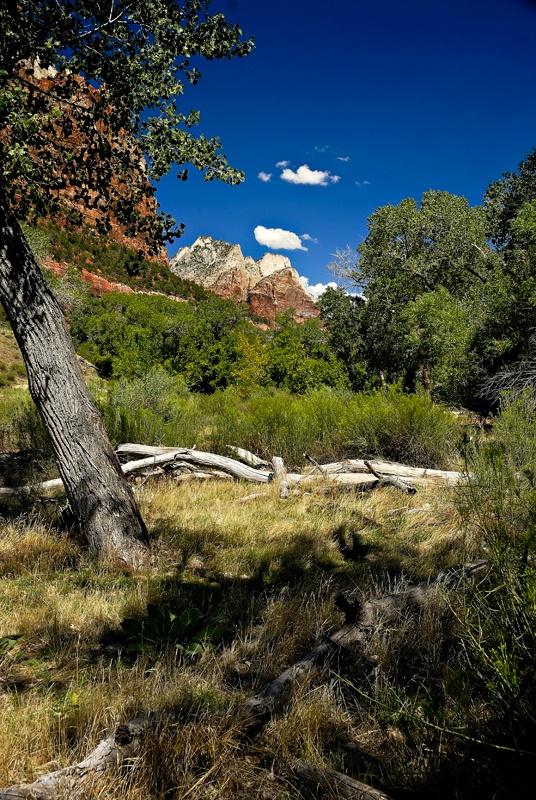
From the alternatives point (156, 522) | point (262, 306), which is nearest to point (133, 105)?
point (156, 522)

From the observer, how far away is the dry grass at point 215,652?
1651 mm

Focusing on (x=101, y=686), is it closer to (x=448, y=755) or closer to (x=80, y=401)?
(x=448, y=755)

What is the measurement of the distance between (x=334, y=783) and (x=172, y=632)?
4.75 feet

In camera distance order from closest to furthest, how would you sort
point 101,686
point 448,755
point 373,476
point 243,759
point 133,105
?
point 448,755 → point 243,759 → point 101,686 → point 133,105 → point 373,476

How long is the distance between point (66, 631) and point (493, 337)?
13055 mm

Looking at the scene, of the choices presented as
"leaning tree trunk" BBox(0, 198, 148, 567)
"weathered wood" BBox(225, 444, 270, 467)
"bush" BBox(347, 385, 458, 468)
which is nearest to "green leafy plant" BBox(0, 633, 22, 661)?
"leaning tree trunk" BBox(0, 198, 148, 567)

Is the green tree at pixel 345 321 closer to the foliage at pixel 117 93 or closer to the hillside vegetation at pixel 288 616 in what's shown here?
the hillside vegetation at pixel 288 616

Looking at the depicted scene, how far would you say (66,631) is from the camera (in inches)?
109

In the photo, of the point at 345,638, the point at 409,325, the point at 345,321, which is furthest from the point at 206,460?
the point at 345,321

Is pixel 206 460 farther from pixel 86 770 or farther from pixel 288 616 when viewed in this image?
pixel 86 770

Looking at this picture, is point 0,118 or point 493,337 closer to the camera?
point 0,118

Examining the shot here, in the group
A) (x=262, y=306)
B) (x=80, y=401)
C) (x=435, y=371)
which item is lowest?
(x=80, y=401)

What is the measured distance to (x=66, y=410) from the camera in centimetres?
404

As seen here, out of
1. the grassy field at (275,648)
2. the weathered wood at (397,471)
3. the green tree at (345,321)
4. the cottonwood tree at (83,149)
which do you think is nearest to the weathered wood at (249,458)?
the weathered wood at (397,471)
